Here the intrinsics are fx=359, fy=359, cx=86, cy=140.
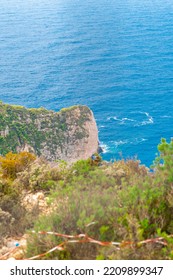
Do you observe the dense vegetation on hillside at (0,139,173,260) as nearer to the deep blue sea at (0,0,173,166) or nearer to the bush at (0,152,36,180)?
the bush at (0,152,36,180)

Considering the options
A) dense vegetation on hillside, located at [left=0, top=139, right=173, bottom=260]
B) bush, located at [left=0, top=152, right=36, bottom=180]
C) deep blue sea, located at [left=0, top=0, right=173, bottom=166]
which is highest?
deep blue sea, located at [left=0, top=0, right=173, bottom=166]

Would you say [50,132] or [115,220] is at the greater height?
[50,132]

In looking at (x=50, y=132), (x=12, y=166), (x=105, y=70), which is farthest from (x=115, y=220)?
(x=105, y=70)

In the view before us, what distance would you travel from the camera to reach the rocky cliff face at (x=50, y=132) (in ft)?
263

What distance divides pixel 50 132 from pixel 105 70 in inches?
1763

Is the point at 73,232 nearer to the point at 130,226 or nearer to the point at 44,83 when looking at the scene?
the point at 130,226

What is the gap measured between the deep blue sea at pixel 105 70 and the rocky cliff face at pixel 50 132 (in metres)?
4.29

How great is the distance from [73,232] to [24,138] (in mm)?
74913

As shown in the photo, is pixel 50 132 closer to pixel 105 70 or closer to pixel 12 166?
pixel 105 70

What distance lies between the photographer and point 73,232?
276 inches

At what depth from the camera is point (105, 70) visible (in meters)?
120

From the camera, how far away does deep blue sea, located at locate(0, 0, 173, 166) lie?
85000mm

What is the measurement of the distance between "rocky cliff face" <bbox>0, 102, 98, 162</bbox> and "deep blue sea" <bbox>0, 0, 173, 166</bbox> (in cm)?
429

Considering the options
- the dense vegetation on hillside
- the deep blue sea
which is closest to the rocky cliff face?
the deep blue sea
